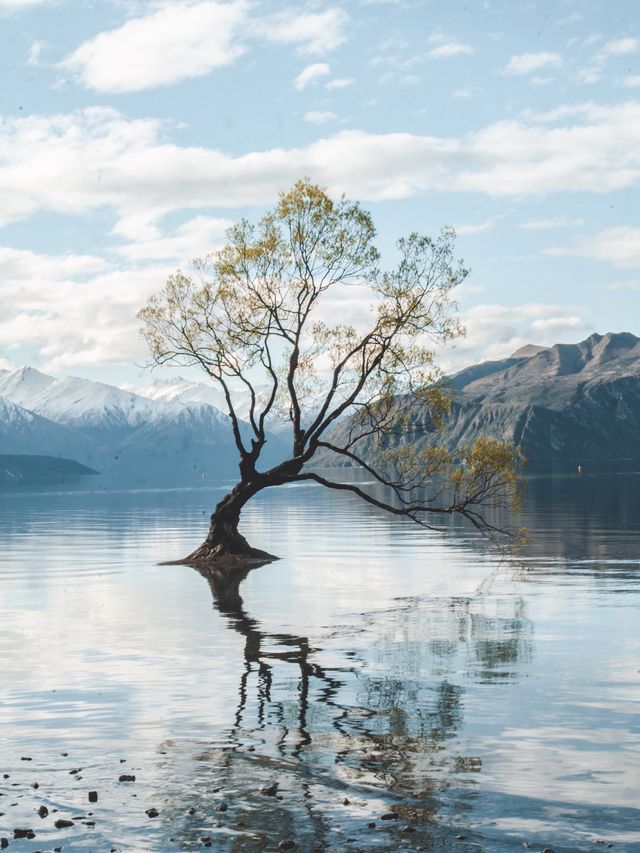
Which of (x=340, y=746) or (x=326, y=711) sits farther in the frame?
(x=326, y=711)

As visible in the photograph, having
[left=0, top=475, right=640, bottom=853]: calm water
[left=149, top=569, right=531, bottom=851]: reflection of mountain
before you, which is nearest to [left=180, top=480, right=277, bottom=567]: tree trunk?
[left=0, top=475, right=640, bottom=853]: calm water

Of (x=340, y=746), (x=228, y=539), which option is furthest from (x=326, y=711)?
(x=228, y=539)

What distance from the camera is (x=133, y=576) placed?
62.3 meters

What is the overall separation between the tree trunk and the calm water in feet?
26.2

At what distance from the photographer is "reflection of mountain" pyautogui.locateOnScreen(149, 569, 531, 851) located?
16.6 meters

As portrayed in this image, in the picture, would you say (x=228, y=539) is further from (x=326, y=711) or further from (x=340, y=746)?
(x=340, y=746)

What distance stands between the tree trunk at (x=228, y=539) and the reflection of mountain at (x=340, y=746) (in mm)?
29118

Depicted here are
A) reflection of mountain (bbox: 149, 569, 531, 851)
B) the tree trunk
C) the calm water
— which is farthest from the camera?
the tree trunk

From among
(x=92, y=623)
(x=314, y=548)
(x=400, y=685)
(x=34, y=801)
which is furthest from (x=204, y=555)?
(x=34, y=801)

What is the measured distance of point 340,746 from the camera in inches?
851

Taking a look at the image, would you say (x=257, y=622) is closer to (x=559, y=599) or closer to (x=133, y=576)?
(x=559, y=599)

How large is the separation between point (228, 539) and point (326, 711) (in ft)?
143

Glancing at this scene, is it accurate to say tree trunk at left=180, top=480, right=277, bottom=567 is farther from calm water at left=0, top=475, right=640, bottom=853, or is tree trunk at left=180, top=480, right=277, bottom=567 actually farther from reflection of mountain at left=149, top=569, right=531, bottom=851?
reflection of mountain at left=149, top=569, right=531, bottom=851

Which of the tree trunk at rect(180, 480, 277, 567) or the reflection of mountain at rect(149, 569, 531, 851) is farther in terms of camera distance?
the tree trunk at rect(180, 480, 277, 567)
